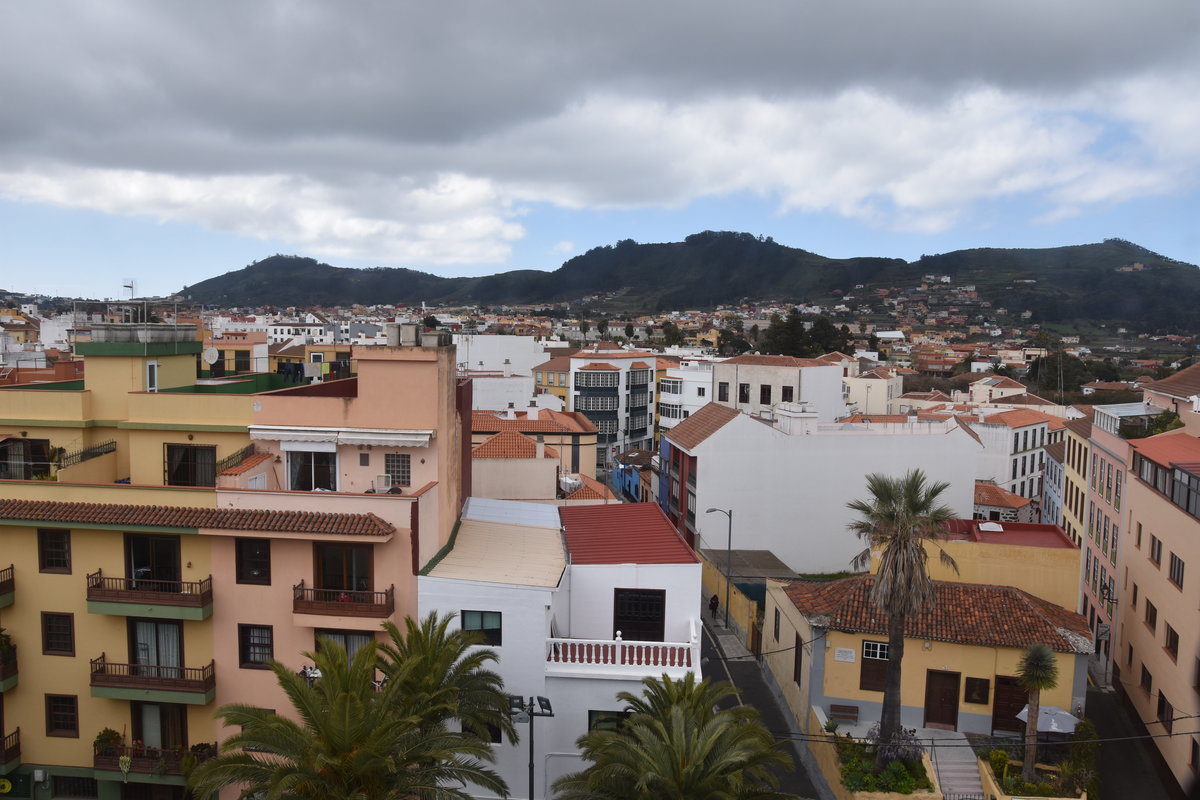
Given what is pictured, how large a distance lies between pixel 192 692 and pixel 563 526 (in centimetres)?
1168

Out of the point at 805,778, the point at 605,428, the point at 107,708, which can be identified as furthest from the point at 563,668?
the point at 605,428

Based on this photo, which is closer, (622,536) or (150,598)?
(150,598)

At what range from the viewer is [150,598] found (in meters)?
22.3

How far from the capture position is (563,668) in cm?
2225

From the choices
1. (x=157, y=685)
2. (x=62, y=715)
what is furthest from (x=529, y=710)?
(x=62, y=715)

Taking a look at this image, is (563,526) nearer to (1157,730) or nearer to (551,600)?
(551,600)

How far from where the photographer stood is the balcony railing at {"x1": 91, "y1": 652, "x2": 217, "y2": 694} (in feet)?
73.4

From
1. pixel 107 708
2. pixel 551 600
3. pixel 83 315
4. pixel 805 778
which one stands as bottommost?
pixel 805 778

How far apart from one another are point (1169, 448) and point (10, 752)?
38.6 metres

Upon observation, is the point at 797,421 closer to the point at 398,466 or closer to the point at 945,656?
the point at 945,656

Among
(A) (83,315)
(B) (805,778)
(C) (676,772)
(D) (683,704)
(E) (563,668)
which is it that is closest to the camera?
(C) (676,772)

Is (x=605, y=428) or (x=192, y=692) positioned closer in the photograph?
(x=192, y=692)

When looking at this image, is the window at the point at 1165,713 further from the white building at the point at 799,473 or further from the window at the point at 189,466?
the window at the point at 189,466

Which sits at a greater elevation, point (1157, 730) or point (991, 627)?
point (991, 627)
